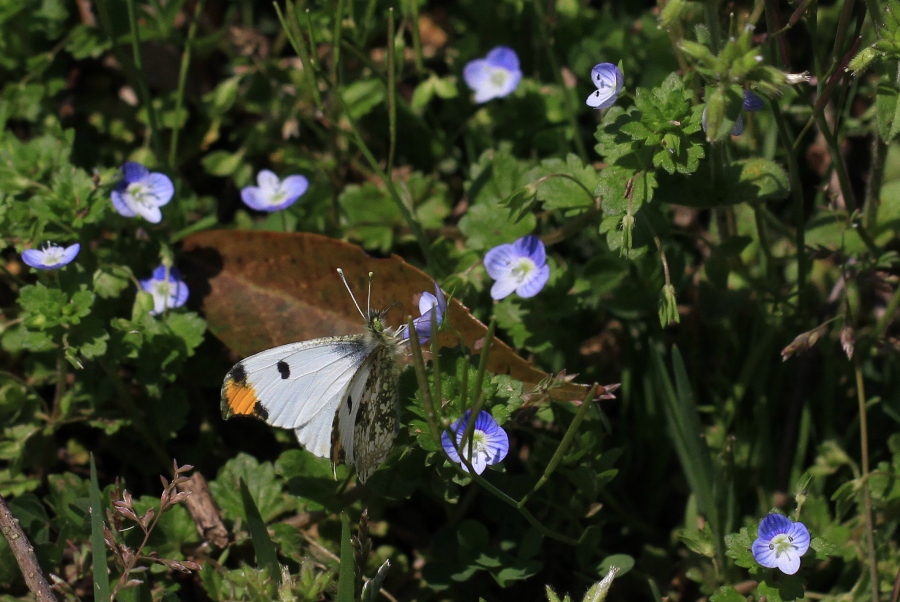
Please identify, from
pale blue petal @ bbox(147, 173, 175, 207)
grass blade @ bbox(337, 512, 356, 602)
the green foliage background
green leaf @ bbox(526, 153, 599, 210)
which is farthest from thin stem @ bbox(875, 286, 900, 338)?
pale blue petal @ bbox(147, 173, 175, 207)

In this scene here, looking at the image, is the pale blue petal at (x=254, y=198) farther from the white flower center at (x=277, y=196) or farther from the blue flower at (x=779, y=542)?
the blue flower at (x=779, y=542)

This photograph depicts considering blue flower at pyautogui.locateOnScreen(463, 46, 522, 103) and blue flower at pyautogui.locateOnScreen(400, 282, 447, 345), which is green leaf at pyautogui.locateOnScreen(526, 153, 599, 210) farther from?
blue flower at pyautogui.locateOnScreen(463, 46, 522, 103)

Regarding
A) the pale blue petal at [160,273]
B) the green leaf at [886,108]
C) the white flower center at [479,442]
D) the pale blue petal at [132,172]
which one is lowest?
the white flower center at [479,442]

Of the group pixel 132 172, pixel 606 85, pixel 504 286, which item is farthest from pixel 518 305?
pixel 132 172

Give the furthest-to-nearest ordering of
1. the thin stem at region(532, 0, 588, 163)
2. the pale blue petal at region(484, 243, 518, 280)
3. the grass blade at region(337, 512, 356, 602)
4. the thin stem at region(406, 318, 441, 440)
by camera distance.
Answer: the thin stem at region(532, 0, 588, 163) < the pale blue petal at region(484, 243, 518, 280) < the grass blade at region(337, 512, 356, 602) < the thin stem at region(406, 318, 441, 440)

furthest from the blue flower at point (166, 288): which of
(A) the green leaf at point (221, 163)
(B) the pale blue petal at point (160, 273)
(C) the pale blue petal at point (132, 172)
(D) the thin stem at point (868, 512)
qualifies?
(D) the thin stem at point (868, 512)

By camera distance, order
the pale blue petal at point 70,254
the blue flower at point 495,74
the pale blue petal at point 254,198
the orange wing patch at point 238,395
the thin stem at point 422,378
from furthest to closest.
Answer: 1. the blue flower at point 495,74
2. the pale blue petal at point 254,198
3. the pale blue petal at point 70,254
4. the orange wing patch at point 238,395
5. the thin stem at point 422,378

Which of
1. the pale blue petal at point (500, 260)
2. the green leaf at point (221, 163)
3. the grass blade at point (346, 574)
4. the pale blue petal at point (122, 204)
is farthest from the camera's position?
the green leaf at point (221, 163)
